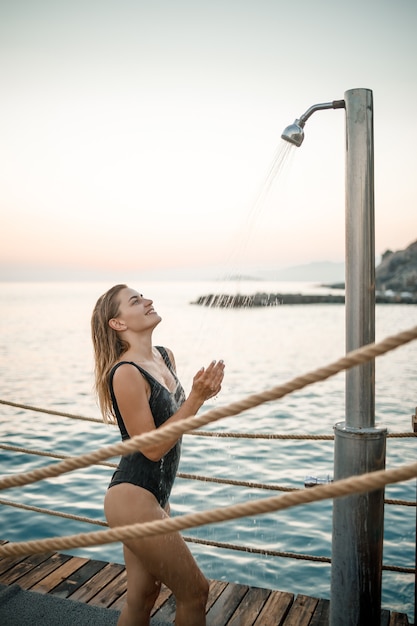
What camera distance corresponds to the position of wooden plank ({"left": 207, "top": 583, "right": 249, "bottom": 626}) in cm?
310

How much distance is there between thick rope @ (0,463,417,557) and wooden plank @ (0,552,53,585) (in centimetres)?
234

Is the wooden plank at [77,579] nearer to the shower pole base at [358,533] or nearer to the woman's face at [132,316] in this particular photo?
the woman's face at [132,316]

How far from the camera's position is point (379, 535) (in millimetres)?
2031

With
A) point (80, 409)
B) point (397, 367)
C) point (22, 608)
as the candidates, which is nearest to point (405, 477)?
point (22, 608)

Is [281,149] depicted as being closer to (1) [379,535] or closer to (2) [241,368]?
(1) [379,535]

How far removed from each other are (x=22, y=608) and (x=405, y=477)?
2793mm

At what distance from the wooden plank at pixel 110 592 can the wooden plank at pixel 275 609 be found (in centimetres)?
86

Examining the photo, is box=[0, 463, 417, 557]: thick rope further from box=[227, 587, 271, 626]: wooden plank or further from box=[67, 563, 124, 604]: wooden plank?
box=[67, 563, 124, 604]: wooden plank

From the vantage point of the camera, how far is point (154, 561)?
2244 mm

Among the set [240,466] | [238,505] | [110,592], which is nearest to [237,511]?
[238,505]

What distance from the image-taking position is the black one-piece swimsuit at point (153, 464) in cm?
238

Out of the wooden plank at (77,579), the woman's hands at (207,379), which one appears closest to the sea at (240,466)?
the woman's hands at (207,379)

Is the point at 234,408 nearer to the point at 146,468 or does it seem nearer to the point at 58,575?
the point at 146,468

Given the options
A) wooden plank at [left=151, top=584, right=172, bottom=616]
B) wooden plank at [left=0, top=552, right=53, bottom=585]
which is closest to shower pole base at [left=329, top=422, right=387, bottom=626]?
wooden plank at [left=151, top=584, right=172, bottom=616]
